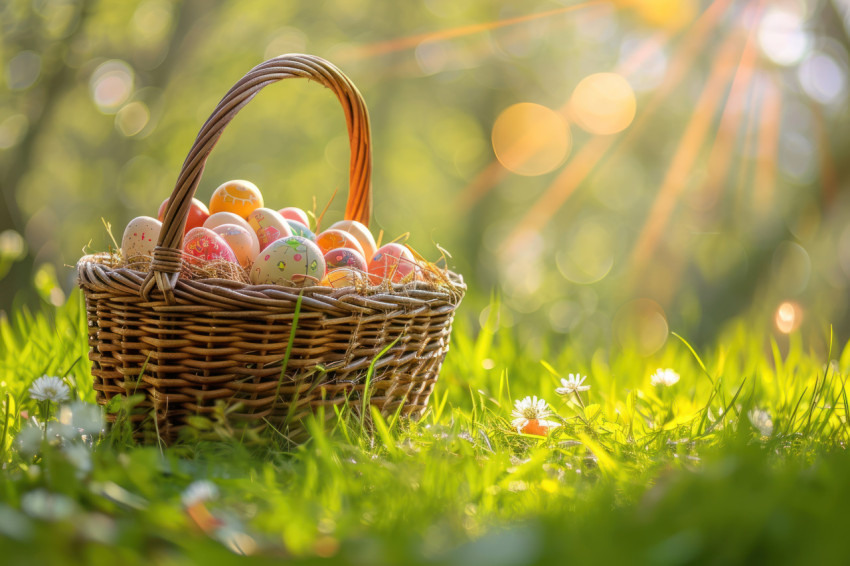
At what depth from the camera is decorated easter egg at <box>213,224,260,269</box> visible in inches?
62.8

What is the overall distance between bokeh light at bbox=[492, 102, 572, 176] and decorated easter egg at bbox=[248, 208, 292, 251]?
871 centimetres

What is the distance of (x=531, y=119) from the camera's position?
10281 mm

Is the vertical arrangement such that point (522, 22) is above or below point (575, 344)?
above

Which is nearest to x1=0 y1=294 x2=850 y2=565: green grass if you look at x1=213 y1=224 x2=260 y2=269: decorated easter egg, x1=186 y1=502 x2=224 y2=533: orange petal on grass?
x1=186 y1=502 x2=224 y2=533: orange petal on grass

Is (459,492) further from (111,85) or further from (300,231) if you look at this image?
(111,85)

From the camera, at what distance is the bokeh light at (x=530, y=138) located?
33.2ft

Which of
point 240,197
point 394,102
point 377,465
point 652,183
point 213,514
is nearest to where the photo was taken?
point 213,514

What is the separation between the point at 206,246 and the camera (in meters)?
1.50

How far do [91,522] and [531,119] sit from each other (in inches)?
399

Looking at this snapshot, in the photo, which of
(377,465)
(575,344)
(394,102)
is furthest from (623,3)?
(377,465)

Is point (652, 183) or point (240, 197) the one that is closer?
point (240, 197)

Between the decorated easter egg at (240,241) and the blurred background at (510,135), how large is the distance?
160 cm

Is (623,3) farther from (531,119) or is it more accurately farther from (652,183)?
(652,183)

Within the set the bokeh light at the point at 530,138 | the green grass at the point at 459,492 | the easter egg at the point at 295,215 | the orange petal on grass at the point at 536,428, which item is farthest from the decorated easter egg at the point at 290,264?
the bokeh light at the point at 530,138
